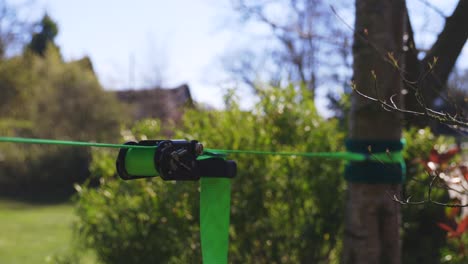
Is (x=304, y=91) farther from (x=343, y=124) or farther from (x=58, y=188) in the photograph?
(x=58, y=188)

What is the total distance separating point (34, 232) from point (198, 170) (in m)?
9.97

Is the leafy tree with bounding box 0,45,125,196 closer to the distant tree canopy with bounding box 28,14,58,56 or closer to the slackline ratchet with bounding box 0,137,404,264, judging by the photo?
the distant tree canopy with bounding box 28,14,58,56

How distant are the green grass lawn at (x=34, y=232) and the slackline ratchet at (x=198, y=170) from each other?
3.01m

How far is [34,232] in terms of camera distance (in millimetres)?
11336

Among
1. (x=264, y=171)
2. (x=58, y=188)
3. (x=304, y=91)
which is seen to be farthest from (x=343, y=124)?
(x=58, y=188)

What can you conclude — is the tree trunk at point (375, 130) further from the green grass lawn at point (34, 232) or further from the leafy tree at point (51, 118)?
the leafy tree at point (51, 118)

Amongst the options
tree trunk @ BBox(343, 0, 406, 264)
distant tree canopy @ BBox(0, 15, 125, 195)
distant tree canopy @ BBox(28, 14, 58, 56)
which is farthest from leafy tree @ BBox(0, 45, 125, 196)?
tree trunk @ BBox(343, 0, 406, 264)

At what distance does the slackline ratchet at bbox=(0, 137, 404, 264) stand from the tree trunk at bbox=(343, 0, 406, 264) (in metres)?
1.36

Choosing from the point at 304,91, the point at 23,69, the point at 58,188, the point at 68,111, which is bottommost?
the point at 58,188

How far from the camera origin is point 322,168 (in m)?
4.36

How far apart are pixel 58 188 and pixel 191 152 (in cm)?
1823

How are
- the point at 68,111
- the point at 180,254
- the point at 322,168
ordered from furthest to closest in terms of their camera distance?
the point at 68,111, the point at 322,168, the point at 180,254

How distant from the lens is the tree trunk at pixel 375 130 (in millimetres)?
3439

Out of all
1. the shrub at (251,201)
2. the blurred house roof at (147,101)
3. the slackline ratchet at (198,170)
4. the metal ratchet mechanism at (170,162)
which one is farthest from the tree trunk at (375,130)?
the blurred house roof at (147,101)
